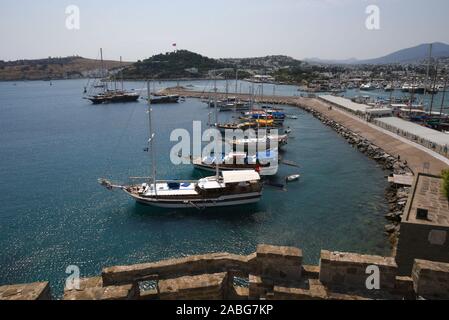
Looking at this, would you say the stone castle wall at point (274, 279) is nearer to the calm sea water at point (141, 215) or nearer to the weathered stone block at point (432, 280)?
the weathered stone block at point (432, 280)

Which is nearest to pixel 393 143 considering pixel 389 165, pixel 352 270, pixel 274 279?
pixel 389 165

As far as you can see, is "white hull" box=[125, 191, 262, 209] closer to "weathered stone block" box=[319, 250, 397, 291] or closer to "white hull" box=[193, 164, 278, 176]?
"white hull" box=[193, 164, 278, 176]

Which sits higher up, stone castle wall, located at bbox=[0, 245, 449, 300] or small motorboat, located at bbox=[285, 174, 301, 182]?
stone castle wall, located at bbox=[0, 245, 449, 300]

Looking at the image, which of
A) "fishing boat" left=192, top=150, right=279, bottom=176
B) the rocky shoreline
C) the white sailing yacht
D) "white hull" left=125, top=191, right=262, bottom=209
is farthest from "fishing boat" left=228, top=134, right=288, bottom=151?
"white hull" left=125, top=191, right=262, bottom=209
